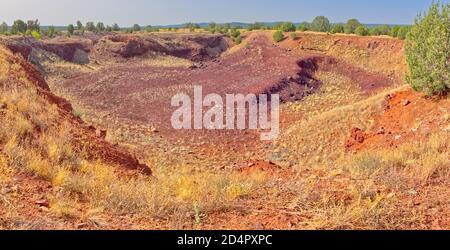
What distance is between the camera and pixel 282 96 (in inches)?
862

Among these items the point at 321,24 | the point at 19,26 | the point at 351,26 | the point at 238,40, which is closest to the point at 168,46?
the point at 238,40

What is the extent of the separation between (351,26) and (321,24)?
8.98 m

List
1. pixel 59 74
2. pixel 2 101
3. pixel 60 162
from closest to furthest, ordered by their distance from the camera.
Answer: pixel 60 162 < pixel 2 101 < pixel 59 74

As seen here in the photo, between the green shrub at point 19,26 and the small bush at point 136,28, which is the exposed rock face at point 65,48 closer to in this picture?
the green shrub at point 19,26

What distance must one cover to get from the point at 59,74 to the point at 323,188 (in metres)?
26.5

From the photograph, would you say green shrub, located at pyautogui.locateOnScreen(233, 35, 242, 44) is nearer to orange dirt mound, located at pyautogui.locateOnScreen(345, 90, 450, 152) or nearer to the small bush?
the small bush

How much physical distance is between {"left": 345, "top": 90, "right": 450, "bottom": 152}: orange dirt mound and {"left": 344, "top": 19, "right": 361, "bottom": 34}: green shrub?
36086 millimetres

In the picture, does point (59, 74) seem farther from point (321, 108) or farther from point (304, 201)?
point (304, 201)

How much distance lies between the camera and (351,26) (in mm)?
50750

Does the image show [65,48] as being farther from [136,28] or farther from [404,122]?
[136,28]

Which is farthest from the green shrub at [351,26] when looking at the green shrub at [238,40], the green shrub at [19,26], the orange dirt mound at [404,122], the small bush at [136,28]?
the small bush at [136,28]

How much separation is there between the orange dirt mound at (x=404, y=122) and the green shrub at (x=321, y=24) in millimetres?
45379

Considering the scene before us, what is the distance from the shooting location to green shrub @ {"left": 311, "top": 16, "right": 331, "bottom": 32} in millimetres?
57403
